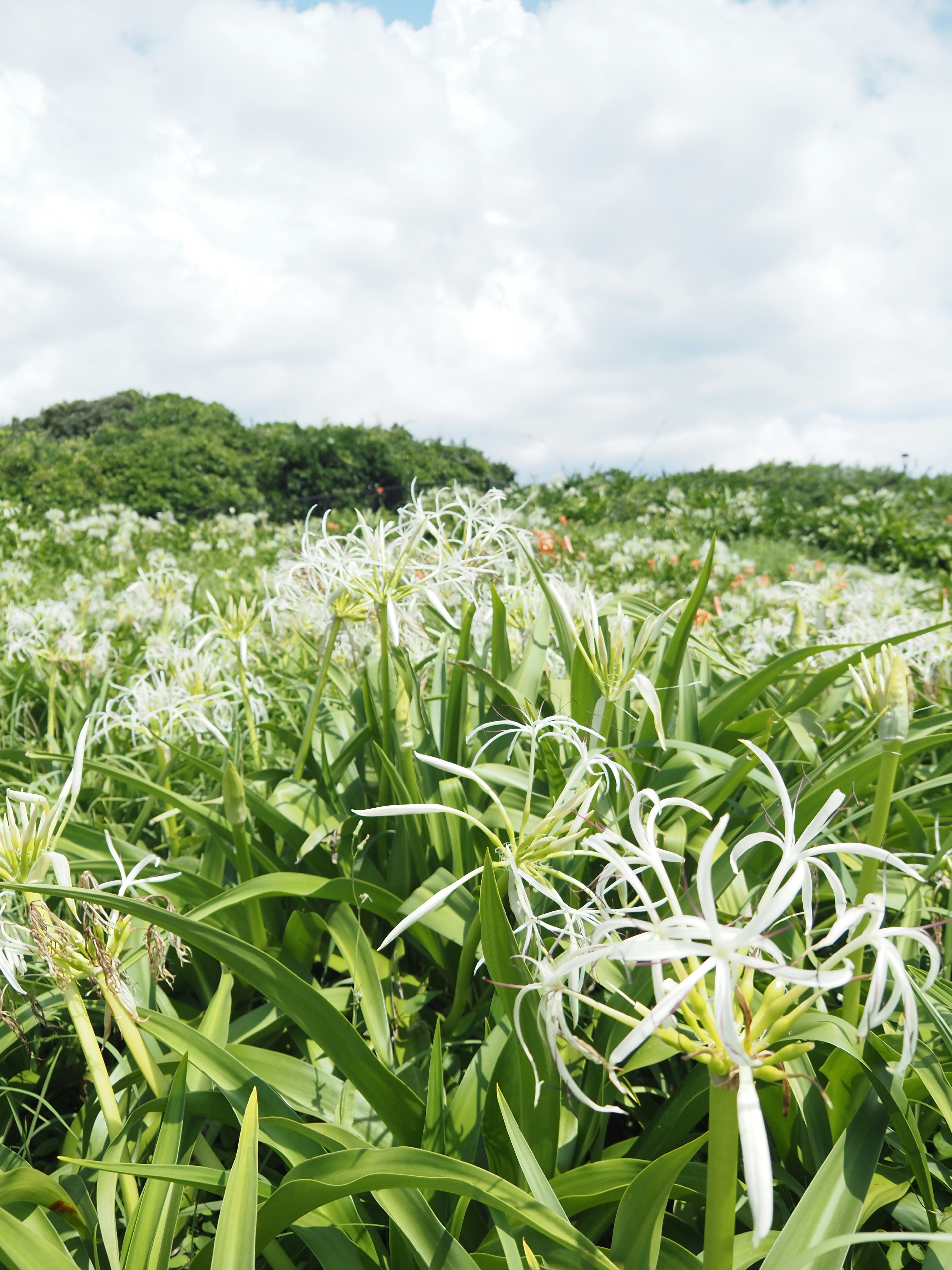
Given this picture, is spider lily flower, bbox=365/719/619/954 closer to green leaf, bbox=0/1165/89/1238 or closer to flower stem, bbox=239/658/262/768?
green leaf, bbox=0/1165/89/1238

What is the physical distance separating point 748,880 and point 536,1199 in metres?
1.11

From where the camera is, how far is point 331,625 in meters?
2.02

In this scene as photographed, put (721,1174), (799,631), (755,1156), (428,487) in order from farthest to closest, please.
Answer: (428,487), (799,631), (721,1174), (755,1156)

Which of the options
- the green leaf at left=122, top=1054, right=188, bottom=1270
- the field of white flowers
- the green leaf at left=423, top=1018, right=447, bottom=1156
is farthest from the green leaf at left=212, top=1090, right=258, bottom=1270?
the green leaf at left=423, top=1018, right=447, bottom=1156

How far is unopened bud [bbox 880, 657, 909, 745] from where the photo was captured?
1.24 m

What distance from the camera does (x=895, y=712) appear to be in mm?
1244

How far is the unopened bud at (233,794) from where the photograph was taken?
1528 mm

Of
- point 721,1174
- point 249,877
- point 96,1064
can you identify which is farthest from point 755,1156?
point 249,877

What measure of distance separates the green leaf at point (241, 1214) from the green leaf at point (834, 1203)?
63 centimetres

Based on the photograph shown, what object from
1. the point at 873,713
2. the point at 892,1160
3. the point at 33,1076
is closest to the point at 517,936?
the point at 892,1160

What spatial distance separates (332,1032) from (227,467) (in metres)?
17.6

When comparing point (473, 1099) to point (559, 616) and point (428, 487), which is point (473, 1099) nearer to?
point (559, 616)

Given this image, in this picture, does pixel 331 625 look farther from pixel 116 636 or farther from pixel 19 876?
pixel 116 636

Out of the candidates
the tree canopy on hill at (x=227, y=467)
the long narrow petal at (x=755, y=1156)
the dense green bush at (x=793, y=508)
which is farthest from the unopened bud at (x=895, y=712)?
the tree canopy on hill at (x=227, y=467)
